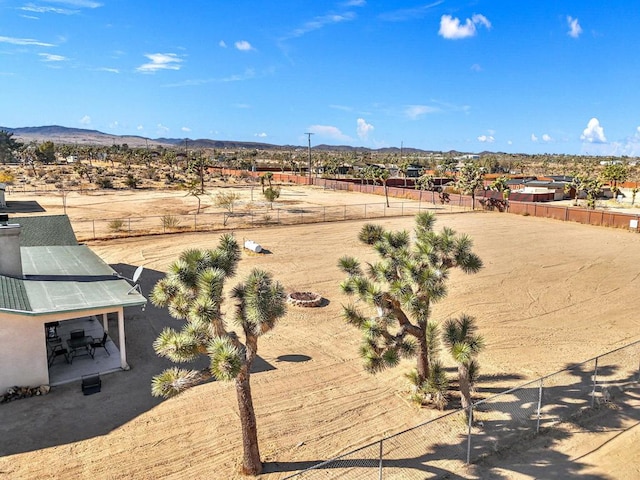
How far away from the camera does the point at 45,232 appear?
23500 millimetres

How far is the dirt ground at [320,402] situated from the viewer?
11125 millimetres

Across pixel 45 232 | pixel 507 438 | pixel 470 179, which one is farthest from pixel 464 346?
pixel 470 179

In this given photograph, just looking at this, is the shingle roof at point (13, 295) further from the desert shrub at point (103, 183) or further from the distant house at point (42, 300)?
the desert shrub at point (103, 183)

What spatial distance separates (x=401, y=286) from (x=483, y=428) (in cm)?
422

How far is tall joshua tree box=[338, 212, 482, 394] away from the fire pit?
8.57 metres

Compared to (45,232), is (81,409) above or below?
below

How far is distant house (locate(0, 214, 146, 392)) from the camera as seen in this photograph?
13.4m

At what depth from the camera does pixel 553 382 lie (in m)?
15.3

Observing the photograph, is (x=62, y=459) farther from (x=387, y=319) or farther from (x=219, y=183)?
(x=219, y=183)

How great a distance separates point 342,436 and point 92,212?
42.7 metres

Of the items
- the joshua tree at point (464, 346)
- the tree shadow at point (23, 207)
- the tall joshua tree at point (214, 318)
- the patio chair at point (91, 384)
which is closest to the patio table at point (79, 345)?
the patio chair at point (91, 384)

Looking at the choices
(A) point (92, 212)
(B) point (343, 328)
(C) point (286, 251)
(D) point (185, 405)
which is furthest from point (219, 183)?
(D) point (185, 405)

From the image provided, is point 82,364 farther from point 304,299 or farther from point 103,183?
point 103,183

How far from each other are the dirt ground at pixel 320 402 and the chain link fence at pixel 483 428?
32 cm
